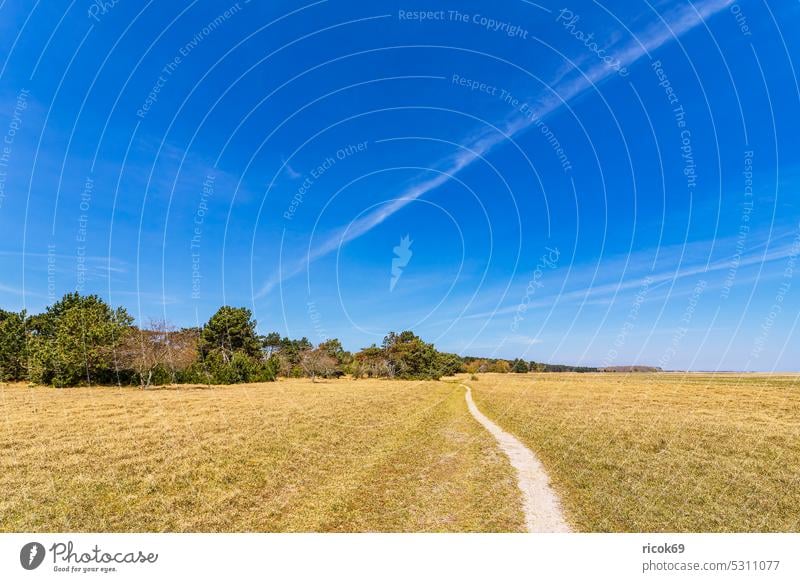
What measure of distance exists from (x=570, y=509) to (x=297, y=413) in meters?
25.2

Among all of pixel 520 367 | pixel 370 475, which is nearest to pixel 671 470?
pixel 370 475

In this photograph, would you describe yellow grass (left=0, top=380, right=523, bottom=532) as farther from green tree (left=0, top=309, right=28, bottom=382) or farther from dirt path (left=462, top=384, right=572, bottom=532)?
green tree (left=0, top=309, right=28, bottom=382)

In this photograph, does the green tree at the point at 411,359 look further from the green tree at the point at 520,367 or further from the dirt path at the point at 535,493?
the dirt path at the point at 535,493

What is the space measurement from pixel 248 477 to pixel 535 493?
33.3 ft

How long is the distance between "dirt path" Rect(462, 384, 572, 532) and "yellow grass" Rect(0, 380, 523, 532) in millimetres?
432

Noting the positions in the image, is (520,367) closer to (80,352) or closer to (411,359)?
(411,359)

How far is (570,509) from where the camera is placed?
38.0 feet

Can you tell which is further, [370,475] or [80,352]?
[80,352]

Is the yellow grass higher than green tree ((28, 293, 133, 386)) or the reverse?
the reverse

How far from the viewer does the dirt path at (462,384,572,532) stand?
10.5m

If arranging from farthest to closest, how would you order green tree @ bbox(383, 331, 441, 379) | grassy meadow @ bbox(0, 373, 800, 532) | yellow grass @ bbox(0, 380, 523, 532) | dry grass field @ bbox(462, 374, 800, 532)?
green tree @ bbox(383, 331, 441, 379)
dry grass field @ bbox(462, 374, 800, 532)
grassy meadow @ bbox(0, 373, 800, 532)
yellow grass @ bbox(0, 380, 523, 532)

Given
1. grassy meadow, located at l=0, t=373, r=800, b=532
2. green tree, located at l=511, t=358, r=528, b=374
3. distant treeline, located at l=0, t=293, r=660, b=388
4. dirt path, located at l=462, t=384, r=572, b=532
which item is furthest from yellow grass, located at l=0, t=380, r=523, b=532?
green tree, located at l=511, t=358, r=528, b=374

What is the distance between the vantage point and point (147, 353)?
6203 cm
